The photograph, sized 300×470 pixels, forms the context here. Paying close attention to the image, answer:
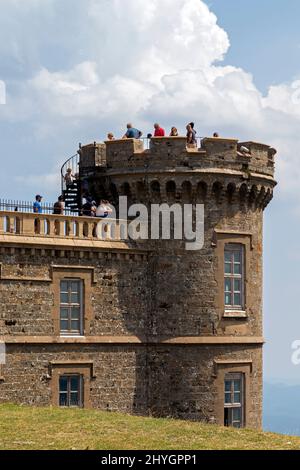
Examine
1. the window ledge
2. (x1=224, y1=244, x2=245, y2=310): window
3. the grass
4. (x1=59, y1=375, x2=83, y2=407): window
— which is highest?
(x1=224, y1=244, x2=245, y2=310): window

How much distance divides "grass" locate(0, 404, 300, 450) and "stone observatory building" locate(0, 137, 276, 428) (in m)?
3.99

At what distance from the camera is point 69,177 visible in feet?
118

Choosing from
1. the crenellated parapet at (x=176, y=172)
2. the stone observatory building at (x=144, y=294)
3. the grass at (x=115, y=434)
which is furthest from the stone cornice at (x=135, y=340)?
the crenellated parapet at (x=176, y=172)

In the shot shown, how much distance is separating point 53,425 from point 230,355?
32.0 ft

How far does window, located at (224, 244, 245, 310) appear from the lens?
33.9 metres

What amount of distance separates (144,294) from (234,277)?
3002 mm

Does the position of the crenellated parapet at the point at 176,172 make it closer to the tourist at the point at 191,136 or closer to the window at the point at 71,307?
the tourist at the point at 191,136

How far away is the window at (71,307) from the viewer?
31.6 metres

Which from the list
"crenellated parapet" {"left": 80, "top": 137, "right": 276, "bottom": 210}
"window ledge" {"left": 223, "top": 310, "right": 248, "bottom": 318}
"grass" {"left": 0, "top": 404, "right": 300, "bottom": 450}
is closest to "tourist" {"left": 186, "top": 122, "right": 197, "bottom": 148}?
"crenellated parapet" {"left": 80, "top": 137, "right": 276, "bottom": 210}

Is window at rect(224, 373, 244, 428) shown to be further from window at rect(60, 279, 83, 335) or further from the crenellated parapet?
the crenellated parapet

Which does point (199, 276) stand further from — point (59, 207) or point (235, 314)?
point (59, 207)

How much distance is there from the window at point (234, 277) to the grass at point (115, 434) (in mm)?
7541

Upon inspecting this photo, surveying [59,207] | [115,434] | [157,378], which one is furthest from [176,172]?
[115,434]
